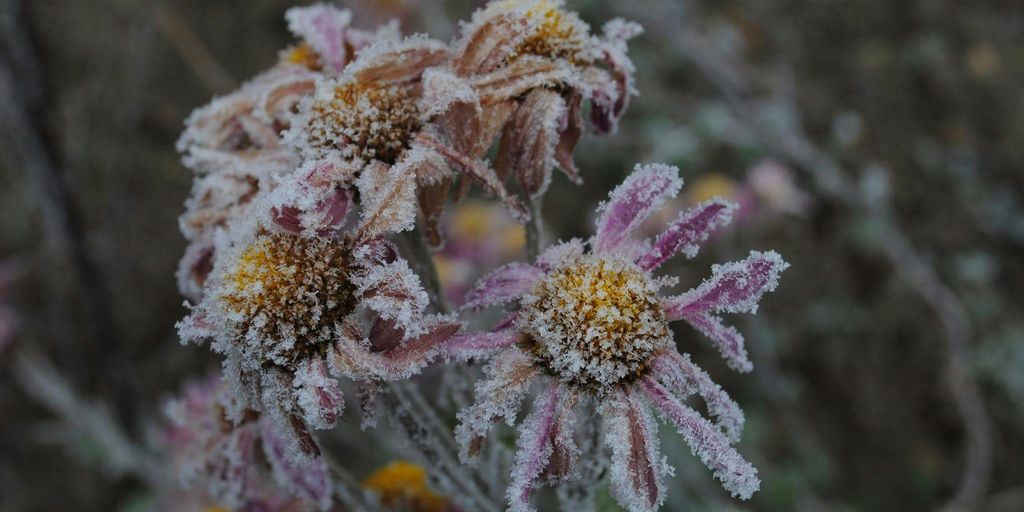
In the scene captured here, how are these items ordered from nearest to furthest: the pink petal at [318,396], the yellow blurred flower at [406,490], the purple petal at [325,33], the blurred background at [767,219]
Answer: the pink petal at [318,396] → the purple petal at [325,33] → the yellow blurred flower at [406,490] → the blurred background at [767,219]

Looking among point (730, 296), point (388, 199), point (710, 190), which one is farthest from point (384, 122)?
point (710, 190)

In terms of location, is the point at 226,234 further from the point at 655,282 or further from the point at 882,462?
the point at 882,462

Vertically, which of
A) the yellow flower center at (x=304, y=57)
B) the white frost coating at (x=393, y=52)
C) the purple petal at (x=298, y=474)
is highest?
the yellow flower center at (x=304, y=57)

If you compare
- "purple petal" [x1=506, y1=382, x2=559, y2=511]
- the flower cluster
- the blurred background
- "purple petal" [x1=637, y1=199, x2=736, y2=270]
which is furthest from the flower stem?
the blurred background

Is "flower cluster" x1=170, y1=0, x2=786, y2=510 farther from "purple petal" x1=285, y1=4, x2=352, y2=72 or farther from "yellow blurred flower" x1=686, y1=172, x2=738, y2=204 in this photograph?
"yellow blurred flower" x1=686, y1=172, x2=738, y2=204

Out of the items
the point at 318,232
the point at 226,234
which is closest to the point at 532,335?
the point at 318,232

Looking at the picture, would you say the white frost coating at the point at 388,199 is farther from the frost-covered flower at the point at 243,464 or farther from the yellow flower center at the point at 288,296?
the frost-covered flower at the point at 243,464

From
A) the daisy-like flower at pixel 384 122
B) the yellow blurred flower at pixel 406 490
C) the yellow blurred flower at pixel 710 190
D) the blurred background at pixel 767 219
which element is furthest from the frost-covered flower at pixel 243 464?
the yellow blurred flower at pixel 710 190

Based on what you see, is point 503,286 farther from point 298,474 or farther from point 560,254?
point 298,474
